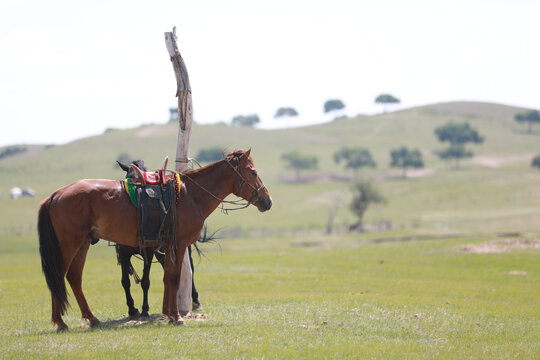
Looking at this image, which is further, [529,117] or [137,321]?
[529,117]

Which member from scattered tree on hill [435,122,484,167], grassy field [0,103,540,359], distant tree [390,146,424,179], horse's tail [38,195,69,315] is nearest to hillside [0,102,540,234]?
grassy field [0,103,540,359]

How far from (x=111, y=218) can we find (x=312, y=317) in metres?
4.62

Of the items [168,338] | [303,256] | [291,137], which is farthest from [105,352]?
[291,137]

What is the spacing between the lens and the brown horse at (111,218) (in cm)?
1098

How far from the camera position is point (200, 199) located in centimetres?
1224

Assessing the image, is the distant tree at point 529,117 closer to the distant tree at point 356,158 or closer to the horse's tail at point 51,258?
the distant tree at point 356,158

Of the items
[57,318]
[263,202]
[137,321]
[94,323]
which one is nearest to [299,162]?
[263,202]

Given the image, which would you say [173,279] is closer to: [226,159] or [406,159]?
[226,159]

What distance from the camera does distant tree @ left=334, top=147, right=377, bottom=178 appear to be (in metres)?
126

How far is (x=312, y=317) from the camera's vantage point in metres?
12.7

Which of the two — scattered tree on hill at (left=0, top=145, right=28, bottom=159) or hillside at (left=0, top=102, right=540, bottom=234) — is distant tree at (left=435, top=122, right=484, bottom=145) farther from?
scattered tree on hill at (left=0, top=145, right=28, bottom=159)

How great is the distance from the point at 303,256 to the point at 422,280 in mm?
13744

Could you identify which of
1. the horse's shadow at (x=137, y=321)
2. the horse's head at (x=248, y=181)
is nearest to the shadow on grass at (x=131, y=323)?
the horse's shadow at (x=137, y=321)

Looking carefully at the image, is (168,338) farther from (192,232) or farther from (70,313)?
(70,313)
